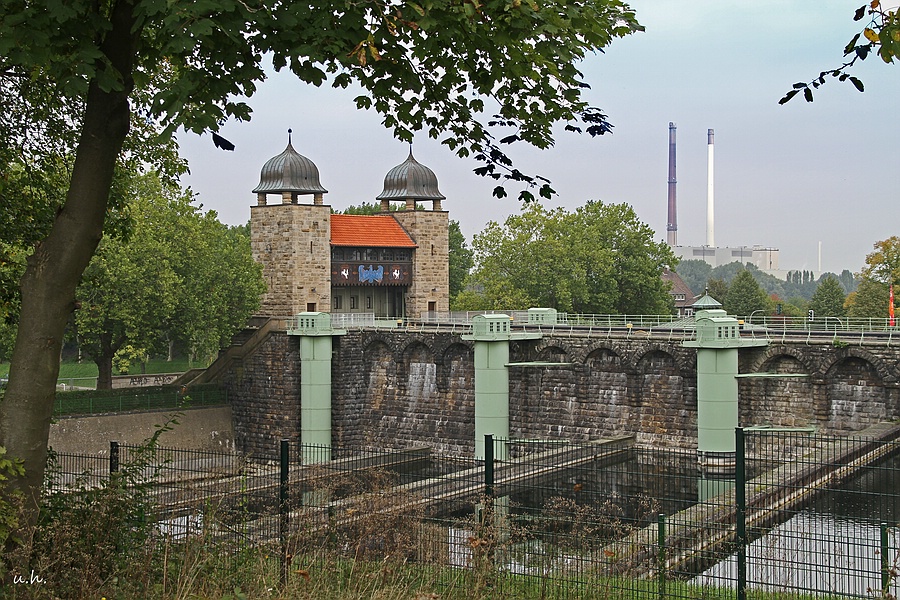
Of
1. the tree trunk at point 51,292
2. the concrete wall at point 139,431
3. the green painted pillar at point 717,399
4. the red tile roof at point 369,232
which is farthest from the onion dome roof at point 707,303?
the tree trunk at point 51,292

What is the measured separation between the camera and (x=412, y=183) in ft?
154

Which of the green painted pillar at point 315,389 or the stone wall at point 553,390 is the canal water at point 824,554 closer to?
the stone wall at point 553,390

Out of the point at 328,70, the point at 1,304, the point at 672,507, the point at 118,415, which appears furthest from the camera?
the point at 118,415

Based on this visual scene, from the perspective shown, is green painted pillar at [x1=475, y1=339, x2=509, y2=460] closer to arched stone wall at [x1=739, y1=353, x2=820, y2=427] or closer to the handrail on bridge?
the handrail on bridge

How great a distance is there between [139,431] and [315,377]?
20.0 ft

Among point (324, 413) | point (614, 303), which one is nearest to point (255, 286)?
point (324, 413)

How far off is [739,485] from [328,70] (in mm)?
4471

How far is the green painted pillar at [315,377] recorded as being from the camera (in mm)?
37844

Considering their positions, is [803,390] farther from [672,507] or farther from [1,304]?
[1,304]

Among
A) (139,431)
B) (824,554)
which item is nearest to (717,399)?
(824,554)

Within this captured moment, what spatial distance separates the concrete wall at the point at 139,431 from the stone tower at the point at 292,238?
16.3ft

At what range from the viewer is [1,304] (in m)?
11.3

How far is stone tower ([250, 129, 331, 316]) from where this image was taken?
42344 millimetres

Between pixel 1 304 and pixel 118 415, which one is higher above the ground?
pixel 1 304
